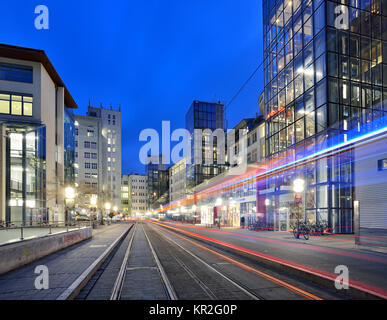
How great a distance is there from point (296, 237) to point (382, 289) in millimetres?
14849

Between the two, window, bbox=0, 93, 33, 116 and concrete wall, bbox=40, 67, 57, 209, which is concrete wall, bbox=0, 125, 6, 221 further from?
concrete wall, bbox=40, 67, 57, 209

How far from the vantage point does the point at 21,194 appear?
2795 cm

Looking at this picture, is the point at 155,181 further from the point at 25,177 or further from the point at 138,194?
the point at 25,177

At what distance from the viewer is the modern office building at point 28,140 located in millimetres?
27531

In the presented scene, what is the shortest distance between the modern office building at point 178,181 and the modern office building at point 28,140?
49.6 m

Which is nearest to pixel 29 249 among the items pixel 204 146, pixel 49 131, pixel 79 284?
pixel 79 284

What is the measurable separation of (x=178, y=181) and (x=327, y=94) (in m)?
72.9

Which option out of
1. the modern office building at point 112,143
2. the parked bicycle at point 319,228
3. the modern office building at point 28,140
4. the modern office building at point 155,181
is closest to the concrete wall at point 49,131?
the modern office building at point 28,140

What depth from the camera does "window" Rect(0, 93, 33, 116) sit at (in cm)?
3055

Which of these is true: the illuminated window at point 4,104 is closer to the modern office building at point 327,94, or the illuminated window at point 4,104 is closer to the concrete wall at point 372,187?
the modern office building at point 327,94

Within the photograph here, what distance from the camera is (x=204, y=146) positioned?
77000mm

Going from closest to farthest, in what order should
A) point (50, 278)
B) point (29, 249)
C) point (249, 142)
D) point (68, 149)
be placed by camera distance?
point (50, 278)
point (29, 249)
point (68, 149)
point (249, 142)

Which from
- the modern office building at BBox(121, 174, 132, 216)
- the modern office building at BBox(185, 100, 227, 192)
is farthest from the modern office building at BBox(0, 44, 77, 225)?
the modern office building at BBox(121, 174, 132, 216)
